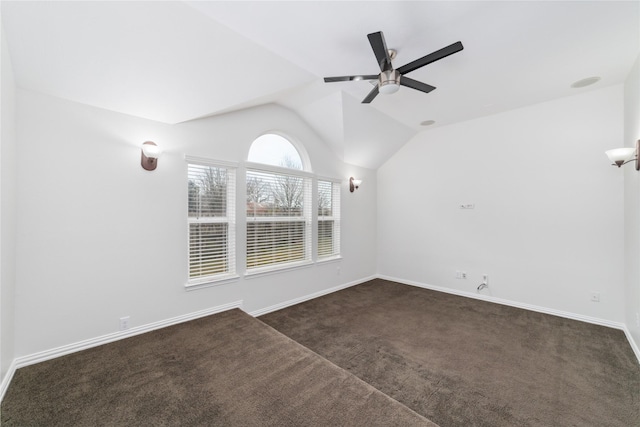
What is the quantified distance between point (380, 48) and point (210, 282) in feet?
10.1

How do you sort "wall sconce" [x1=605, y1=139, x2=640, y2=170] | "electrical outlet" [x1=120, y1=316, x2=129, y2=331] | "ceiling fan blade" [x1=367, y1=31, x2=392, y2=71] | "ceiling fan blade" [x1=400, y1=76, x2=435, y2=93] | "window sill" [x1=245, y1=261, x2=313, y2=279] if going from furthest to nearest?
"window sill" [x1=245, y1=261, x2=313, y2=279]
"wall sconce" [x1=605, y1=139, x2=640, y2=170]
"electrical outlet" [x1=120, y1=316, x2=129, y2=331]
"ceiling fan blade" [x1=400, y1=76, x2=435, y2=93]
"ceiling fan blade" [x1=367, y1=31, x2=392, y2=71]

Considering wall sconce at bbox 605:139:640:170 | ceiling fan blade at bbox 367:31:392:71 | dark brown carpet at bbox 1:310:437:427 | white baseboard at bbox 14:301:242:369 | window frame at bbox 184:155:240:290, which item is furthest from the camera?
window frame at bbox 184:155:240:290

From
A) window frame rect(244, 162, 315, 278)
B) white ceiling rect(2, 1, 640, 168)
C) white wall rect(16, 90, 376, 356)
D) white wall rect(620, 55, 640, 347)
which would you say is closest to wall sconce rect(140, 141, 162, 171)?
white wall rect(16, 90, 376, 356)

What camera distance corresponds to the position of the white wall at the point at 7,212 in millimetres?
1711

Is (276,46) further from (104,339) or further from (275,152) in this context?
(104,339)

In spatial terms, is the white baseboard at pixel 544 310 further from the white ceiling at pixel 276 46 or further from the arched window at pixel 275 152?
the arched window at pixel 275 152

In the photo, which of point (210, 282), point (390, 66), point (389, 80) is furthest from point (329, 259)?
point (390, 66)

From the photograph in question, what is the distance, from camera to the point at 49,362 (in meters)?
2.21

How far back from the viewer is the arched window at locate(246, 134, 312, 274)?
374 cm

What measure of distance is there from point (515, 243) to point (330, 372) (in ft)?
12.4

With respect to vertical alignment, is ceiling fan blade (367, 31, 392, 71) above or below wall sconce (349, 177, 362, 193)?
above

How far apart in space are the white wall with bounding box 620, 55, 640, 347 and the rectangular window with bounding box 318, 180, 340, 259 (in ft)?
12.5

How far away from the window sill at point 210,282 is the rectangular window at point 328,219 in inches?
68.3

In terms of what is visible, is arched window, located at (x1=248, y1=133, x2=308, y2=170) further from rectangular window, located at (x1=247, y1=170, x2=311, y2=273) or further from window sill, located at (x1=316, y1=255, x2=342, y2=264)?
window sill, located at (x1=316, y1=255, x2=342, y2=264)
